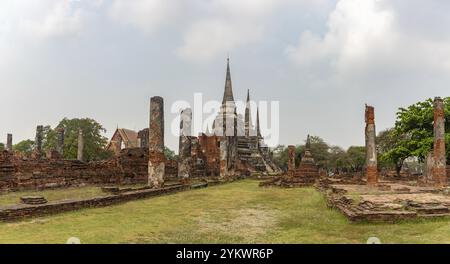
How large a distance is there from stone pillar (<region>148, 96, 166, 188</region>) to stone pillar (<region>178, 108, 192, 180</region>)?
7.19m

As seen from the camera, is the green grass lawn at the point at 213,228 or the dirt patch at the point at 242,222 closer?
the green grass lawn at the point at 213,228

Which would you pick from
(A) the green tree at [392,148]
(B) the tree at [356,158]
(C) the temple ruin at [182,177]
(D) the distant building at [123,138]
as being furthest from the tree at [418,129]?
(D) the distant building at [123,138]

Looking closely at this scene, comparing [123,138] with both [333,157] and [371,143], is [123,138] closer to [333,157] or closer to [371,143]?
[333,157]

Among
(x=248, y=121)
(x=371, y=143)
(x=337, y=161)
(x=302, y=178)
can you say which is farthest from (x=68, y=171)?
(x=337, y=161)

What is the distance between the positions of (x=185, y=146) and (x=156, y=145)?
7.58 metres

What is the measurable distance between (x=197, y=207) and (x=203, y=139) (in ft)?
95.7

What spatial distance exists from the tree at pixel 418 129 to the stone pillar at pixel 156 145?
16.6 metres

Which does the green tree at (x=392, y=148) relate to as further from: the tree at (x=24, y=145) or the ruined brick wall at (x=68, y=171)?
the tree at (x=24, y=145)

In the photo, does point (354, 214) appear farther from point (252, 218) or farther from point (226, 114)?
point (226, 114)

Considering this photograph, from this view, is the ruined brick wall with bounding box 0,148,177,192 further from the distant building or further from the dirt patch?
the distant building

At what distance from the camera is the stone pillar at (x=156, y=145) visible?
16188 mm

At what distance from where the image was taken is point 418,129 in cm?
2558
